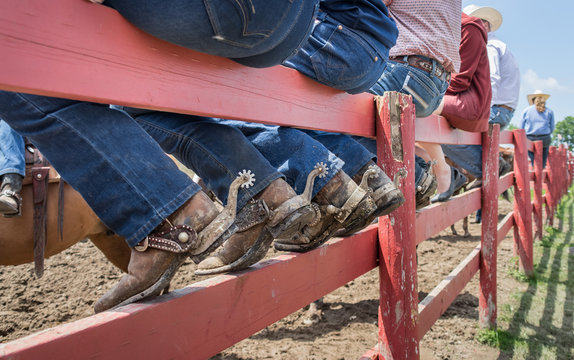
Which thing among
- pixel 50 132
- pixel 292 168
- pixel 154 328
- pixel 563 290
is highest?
pixel 50 132

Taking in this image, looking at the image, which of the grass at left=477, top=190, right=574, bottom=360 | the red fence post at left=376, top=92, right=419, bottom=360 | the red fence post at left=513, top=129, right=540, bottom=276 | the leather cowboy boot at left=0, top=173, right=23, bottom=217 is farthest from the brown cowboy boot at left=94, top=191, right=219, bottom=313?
the red fence post at left=513, top=129, right=540, bottom=276

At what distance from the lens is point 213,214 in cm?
108

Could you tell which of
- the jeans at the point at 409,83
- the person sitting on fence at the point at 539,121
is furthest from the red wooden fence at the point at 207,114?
the person sitting on fence at the point at 539,121

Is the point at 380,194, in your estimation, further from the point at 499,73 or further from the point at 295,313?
the point at 499,73

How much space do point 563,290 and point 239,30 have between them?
18.3 ft

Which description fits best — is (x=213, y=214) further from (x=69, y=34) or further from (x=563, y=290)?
(x=563, y=290)

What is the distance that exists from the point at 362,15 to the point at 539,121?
31.6 ft

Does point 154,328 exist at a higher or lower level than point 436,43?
lower

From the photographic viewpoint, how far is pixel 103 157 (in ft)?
3.28

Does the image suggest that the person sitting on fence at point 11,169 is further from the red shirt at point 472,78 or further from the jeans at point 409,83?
the red shirt at point 472,78

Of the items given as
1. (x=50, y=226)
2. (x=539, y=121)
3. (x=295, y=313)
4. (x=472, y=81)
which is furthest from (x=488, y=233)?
(x=539, y=121)

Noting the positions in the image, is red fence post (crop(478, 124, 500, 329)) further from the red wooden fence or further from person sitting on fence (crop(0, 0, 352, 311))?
person sitting on fence (crop(0, 0, 352, 311))

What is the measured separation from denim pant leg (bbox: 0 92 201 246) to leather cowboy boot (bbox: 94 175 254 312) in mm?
30

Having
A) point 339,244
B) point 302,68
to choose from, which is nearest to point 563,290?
point 339,244
